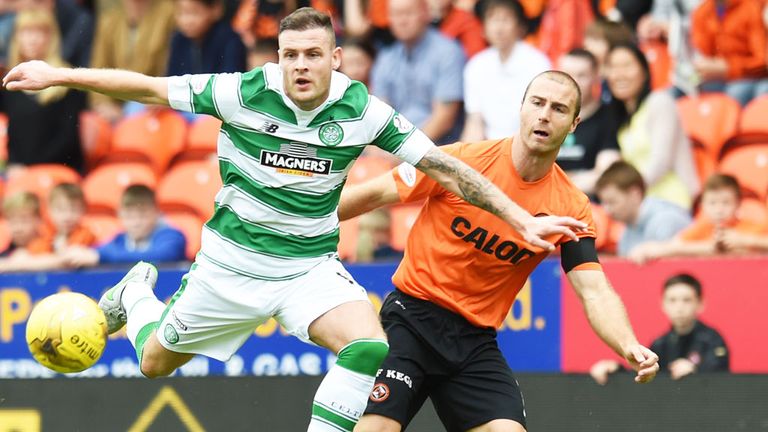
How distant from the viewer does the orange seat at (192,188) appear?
11250mm

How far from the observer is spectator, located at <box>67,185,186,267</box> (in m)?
10.8

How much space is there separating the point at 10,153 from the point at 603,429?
21.3 ft

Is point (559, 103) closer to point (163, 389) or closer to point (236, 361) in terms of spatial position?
point (163, 389)

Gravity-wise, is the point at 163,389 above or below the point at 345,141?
below

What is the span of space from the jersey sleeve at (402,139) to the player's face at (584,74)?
3997mm

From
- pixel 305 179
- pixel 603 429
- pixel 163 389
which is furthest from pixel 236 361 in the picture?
pixel 305 179

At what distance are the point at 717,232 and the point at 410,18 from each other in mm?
3243

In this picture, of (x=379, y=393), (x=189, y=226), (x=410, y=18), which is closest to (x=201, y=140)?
(x=189, y=226)

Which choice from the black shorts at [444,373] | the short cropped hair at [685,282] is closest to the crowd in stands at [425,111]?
the short cropped hair at [685,282]

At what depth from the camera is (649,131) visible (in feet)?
32.9

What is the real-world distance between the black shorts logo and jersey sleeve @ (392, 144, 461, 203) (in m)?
0.93

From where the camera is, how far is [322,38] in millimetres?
6270

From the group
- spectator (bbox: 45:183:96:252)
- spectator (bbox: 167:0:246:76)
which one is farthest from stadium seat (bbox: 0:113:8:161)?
spectator (bbox: 167:0:246:76)

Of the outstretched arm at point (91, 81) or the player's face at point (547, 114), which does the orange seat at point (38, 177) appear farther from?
the player's face at point (547, 114)
